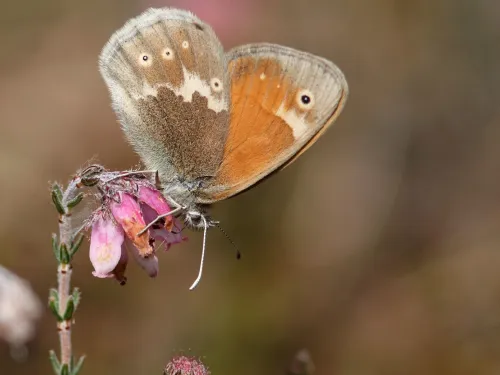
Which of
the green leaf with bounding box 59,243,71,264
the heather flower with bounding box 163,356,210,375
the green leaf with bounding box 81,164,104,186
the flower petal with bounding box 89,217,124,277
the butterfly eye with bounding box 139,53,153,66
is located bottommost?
the heather flower with bounding box 163,356,210,375

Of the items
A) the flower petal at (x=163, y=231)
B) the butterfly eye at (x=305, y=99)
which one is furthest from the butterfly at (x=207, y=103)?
the flower petal at (x=163, y=231)

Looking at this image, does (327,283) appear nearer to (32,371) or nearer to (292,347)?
(292,347)

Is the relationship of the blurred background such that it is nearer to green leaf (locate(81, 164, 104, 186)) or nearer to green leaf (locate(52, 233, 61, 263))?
green leaf (locate(81, 164, 104, 186))

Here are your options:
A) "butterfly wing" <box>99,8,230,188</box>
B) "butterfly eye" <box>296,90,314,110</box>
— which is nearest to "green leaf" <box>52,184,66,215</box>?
"butterfly wing" <box>99,8,230,188</box>

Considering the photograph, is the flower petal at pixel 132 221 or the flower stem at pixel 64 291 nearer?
the flower stem at pixel 64 291

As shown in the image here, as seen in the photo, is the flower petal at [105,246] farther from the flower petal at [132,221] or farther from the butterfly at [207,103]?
the butterfly at [207,103]

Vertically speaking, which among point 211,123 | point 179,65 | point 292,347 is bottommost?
point 292,347

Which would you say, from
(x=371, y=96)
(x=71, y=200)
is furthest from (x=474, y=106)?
(x=71, y=200)
